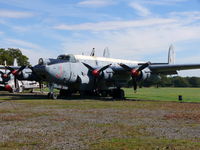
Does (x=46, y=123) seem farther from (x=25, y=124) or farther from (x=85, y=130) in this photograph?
(x=85, y=130)

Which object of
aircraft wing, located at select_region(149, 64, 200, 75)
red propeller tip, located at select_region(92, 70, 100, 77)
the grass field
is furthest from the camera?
red propeller tip, located at select_region(92, 70, 100, 77)

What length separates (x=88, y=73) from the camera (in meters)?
28.4

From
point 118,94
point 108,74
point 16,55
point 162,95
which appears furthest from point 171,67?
point 16,55

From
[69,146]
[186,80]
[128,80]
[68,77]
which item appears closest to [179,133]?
[69,146]

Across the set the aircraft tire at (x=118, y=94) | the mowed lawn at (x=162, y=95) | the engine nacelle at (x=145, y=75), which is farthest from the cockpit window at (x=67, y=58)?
the mowed lawn at (x=162, y=95)

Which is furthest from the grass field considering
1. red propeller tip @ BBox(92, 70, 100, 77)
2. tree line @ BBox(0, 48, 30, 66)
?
tree line @ BBox(0, 48, 30, 66)

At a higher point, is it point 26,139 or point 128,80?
point 128,80

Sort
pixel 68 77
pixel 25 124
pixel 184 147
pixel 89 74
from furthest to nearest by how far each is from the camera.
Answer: pixel 89 74
pixel 68 77
pixel 25 124
pixel 184 147

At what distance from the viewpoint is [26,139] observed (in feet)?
27.5

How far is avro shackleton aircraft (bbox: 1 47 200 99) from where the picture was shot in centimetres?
Answer: 2525

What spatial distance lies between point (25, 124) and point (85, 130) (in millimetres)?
2648

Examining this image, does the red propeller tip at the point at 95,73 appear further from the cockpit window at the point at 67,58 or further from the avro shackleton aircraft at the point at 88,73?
the cockpit window at the point at 67,58

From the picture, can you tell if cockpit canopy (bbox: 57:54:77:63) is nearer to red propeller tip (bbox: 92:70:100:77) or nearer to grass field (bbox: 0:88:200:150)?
red propeller tip (bbox: 92:70:100:77)

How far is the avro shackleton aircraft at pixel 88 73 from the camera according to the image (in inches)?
994
